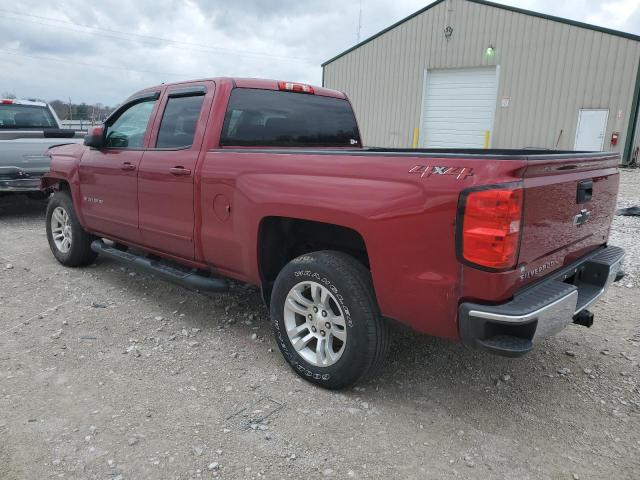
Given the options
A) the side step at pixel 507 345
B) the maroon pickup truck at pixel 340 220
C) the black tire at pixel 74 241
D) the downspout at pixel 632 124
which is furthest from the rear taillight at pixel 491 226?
the downspout at pixel 632 124

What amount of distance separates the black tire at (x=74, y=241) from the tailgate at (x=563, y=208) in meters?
4.49

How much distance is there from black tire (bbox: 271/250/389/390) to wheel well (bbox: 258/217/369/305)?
0.66 ft

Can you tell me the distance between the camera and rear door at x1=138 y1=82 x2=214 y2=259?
3.67 m

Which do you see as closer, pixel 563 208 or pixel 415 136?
pixel 563 208

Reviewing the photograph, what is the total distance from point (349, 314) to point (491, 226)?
966 millimetres

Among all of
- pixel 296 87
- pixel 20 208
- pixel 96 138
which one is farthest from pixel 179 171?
pixel 20 208

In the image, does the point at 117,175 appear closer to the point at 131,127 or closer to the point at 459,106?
the point at 131,127

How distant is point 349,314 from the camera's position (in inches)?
110

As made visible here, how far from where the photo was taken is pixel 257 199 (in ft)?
10.4

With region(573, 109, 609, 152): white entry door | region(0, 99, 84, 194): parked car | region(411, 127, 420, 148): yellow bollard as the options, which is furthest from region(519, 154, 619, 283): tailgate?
region(411, 127, 420, 148): yellow bollard

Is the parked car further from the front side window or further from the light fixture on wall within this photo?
the light fixture on wall

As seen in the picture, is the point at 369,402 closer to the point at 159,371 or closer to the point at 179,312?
the point at 159,371

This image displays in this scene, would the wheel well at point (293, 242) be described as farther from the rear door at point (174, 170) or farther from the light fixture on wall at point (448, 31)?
the light fixture on wall at point (448, 31)

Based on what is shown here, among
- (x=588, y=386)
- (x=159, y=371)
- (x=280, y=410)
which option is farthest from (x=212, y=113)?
(x=588, y=386)
